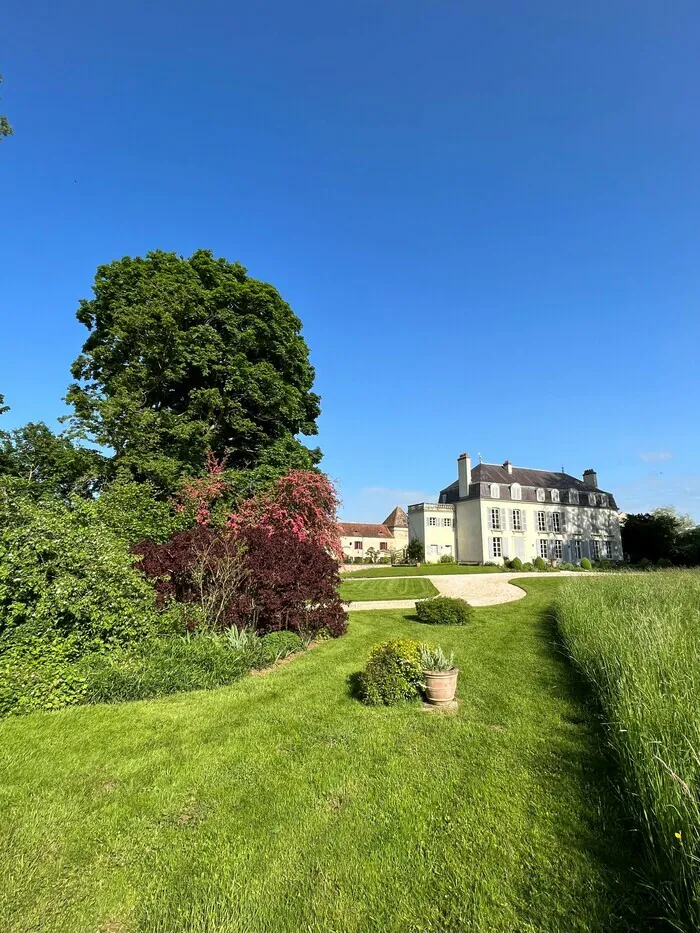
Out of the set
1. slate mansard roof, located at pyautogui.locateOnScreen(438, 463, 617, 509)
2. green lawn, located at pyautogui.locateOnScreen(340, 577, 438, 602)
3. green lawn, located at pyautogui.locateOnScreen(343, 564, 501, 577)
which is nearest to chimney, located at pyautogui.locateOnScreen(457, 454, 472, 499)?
slate mansard roof, located at pyautogui.locateOnScreen(438, 463, 617, 509)

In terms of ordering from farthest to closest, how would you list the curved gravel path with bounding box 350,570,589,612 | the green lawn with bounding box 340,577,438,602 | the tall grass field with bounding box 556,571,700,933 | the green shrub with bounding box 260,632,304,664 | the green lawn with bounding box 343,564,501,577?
the green lawn with bounding box 343,564,501,577, the green lawn with bounding box 340,577,438,602, the curved gravel path with bounding box 350,570,589,612, the green shrub with bounding box 260,632,304,664, the tall grass field with bounding box 556,571,700,933

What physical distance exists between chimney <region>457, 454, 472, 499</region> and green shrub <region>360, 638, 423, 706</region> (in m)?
35.1

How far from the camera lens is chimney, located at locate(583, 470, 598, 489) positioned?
44.1m

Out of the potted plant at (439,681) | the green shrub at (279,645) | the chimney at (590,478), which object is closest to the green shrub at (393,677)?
the potted plant at (439,681)

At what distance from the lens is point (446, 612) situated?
1076cm

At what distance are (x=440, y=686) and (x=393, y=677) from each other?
1.98 ft

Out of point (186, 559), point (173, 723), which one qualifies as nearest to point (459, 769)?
point (173, 723)

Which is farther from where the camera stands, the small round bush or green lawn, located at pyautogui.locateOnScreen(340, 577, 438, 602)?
green lawn, located at pyautogui.locateOnScreen(340, 577, 438, 602)

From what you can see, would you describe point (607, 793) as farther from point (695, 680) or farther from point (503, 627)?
point (503, 627)

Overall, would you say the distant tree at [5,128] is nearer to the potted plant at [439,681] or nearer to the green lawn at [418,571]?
the potted plant at [439,681]

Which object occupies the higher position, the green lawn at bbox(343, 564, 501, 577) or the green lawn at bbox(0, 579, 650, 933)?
the green lawn at bbox(343, 564, 501, 577)

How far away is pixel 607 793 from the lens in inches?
137

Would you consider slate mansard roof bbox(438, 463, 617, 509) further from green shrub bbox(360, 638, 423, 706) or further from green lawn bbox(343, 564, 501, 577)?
green shrub bbox(360, 638, 423, 706)

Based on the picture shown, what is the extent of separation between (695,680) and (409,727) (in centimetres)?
275
